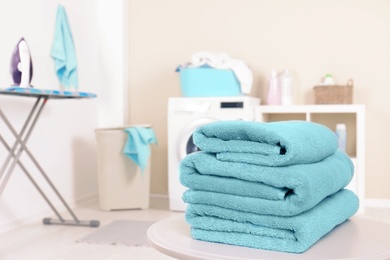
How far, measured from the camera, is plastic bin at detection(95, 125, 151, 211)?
3514 mm

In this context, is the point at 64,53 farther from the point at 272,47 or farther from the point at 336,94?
the point at 336,94

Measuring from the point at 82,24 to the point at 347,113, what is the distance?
7.05 ft

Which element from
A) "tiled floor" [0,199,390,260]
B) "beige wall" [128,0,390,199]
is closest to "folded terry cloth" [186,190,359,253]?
"tiled floor" [0,199,390,260]

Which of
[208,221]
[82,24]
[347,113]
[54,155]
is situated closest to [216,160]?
[208,221]

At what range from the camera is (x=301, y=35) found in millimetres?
3684

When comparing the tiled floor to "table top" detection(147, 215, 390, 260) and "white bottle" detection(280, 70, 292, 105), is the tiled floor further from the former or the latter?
"table top" detection(147, 215, 390, 260)

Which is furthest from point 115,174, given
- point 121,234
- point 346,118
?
point 346,118

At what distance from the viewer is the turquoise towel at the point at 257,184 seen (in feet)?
2.39

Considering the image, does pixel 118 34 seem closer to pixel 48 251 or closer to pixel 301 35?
pixel 301 35

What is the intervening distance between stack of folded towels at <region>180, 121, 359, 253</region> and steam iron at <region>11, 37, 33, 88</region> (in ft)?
6.01

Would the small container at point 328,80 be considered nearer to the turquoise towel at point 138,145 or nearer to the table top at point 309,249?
the turquoise towel at point 138,145

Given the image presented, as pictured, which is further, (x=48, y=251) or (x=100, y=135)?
(x=100, y=135)

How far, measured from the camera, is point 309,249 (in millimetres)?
737

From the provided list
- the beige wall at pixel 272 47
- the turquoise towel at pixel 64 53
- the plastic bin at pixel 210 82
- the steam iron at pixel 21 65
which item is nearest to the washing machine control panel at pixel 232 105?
the plastic bin at pixel 210 82
